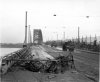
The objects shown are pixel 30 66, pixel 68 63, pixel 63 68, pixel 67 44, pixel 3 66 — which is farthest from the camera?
pixel 67 44

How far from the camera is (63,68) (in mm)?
13891

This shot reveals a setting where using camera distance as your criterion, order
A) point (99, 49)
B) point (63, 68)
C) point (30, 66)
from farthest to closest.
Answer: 1. point (99, 49)
2. point (63, 68)
3. point (30, 66)

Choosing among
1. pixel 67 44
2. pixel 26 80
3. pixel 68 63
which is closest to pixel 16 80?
pixel 26 80

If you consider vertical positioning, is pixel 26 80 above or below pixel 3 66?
below

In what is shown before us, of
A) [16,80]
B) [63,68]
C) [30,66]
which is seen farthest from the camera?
[63,68]

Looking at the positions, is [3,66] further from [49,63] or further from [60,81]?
[49,63]

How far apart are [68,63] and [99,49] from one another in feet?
101

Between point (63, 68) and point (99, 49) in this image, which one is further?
point (99, 49)

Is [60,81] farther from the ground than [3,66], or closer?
closer

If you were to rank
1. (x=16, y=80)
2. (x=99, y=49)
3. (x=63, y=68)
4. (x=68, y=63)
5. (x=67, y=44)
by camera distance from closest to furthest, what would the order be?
1. (x=16, y=80)
2. (x=63, y=68)
3. (x=68, y=63)
4. (x=99, y=49)
5. (x=67, y=44)

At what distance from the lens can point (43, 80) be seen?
30.7 feet

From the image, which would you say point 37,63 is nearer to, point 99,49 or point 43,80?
point 43,80

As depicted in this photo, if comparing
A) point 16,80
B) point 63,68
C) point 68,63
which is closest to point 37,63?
point 63,68

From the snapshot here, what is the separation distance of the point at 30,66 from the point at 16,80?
12.4ft
